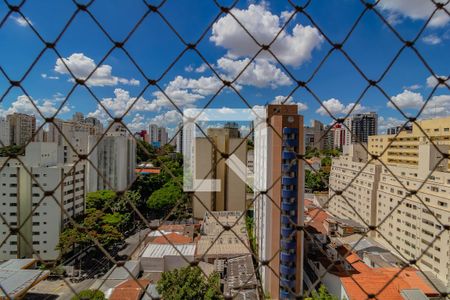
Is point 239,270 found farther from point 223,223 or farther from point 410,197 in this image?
point 410,197

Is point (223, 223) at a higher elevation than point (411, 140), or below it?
below

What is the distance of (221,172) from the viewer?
8.66 m

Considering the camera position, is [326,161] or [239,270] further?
[326,161]

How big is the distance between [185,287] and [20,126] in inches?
141

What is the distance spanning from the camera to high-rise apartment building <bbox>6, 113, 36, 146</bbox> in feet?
14.6

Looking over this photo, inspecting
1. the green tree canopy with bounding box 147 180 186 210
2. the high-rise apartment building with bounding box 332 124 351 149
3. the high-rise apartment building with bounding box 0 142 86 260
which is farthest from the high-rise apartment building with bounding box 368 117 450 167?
the high-rise apartment building with bounding box 0 142 86 260

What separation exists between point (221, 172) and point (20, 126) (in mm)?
5058

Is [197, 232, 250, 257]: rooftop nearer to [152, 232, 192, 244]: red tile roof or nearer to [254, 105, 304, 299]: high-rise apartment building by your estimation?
[152, 232, 192, 244]: red tile roof

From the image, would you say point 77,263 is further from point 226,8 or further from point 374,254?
point 226,8

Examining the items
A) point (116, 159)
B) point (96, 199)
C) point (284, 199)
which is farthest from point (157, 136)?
point (284, 199)

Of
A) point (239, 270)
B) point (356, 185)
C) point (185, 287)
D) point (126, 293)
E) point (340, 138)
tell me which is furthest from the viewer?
point (340, 138)

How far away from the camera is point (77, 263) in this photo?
617cm

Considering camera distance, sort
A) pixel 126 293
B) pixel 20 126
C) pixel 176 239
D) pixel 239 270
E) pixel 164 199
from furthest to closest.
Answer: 1. pixel 164 199
2. pixel 176 239
3. pixel 239 270
4. pixel 20 126
5. pixel 126 293

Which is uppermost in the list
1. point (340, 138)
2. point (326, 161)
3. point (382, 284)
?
point (340, 138)
